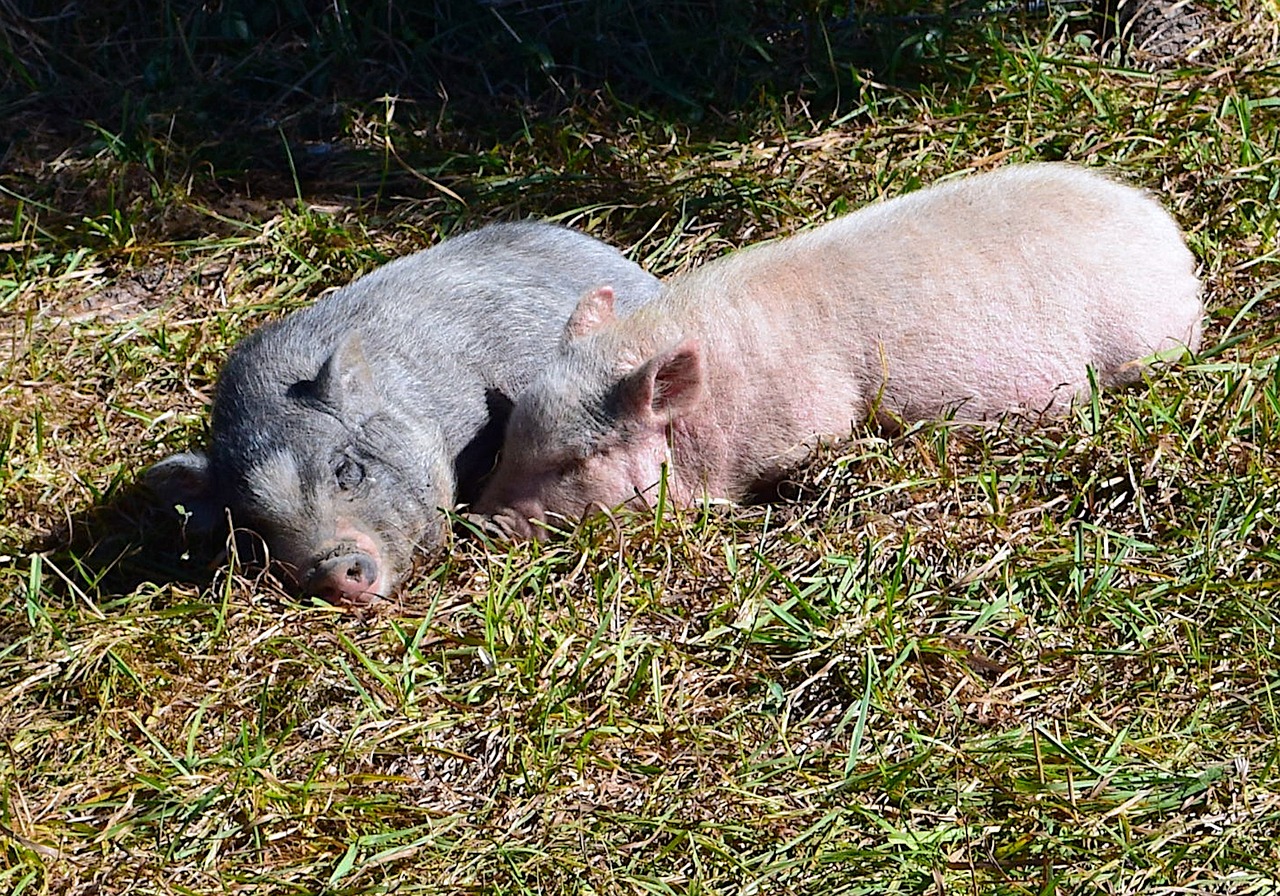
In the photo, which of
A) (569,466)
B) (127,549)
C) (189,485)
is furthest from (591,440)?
(127,549)

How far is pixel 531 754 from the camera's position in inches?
145

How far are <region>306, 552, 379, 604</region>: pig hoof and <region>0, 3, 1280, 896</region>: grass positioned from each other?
83 millimetres

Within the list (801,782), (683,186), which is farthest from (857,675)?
(683,186)

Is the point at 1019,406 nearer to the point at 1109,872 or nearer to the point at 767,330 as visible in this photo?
the point at 767,330

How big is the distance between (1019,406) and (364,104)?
132 inches

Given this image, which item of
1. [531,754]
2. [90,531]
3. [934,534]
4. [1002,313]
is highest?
[1002,313]

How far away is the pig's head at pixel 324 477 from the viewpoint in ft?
14.4

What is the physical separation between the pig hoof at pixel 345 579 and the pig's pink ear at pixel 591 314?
1.00 m

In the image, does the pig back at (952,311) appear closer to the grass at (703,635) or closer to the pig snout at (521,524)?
the grass at (703,635)

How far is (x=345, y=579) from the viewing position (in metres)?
4.27

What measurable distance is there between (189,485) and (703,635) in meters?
1.56

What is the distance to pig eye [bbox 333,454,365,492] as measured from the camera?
4.50 meters

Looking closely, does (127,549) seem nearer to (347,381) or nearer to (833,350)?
(347,381)

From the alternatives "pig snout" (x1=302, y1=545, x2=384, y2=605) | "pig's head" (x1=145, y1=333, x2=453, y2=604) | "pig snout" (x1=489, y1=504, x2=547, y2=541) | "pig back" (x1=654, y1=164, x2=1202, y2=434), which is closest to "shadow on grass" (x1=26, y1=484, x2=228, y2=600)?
"pig's head" (x1=145, y1=333, x2=453, y2=604)
